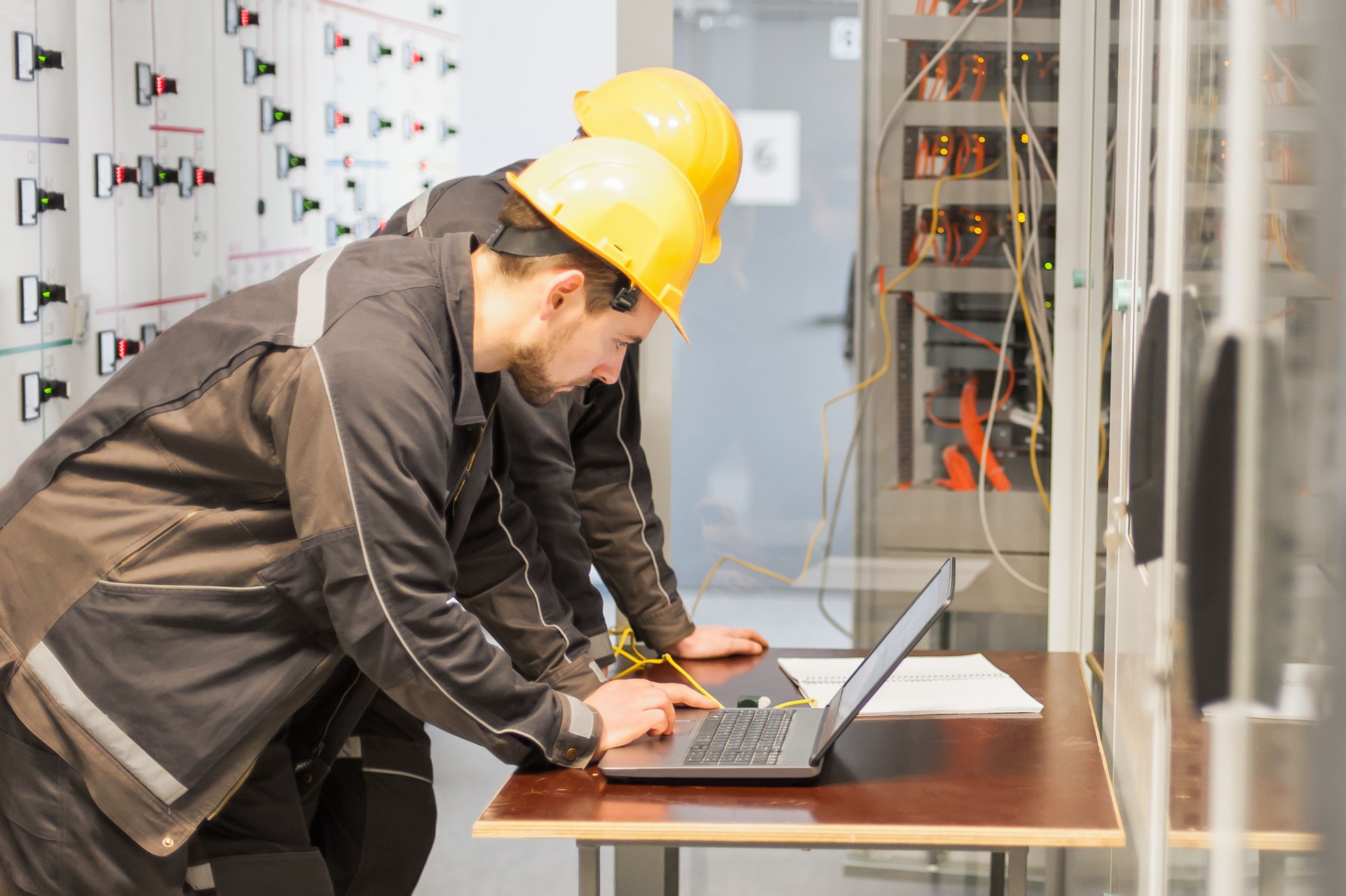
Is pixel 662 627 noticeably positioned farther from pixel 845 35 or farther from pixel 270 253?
pixel 270 253

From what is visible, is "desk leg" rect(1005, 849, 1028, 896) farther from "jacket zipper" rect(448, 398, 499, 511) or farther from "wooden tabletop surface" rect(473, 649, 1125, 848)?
"jacket zipper" rect(448, 398, 499, 511)

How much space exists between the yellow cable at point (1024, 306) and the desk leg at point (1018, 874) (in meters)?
1.25

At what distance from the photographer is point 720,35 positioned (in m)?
2.32

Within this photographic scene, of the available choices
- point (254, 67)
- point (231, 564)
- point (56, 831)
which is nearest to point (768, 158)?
point (254, 67)

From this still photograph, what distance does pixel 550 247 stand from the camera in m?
1.29

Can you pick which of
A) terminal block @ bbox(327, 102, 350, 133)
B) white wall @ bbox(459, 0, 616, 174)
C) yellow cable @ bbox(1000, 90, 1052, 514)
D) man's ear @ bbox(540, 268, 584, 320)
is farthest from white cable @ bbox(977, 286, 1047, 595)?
terminal block @ bbox(327, 102, 350, 133)

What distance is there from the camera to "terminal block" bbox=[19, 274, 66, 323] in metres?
1.96

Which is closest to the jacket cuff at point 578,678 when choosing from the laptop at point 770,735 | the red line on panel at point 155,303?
the laptop at point 770,735

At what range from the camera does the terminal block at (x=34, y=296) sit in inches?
77.1

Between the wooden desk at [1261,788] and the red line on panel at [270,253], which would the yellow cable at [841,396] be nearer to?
the red line on panel at [270,253]

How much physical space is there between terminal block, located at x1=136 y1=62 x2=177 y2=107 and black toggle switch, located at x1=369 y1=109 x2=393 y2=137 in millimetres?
875

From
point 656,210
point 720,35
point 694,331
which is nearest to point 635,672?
point 656,210

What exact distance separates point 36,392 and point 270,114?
1.08 metres

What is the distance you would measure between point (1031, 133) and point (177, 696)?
5.82 ft
